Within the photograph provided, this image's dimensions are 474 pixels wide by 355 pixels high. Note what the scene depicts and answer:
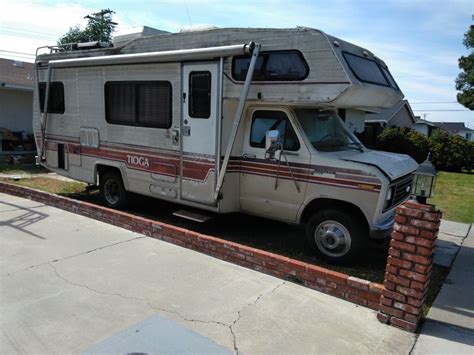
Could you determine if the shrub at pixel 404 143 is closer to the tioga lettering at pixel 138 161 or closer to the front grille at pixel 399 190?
the front grille at pixel 399 190

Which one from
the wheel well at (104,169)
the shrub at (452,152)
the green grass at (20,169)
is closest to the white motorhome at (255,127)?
the wheel well at (104,169)

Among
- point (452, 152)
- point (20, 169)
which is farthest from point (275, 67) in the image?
point (452, 152)

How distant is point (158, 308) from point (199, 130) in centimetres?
292

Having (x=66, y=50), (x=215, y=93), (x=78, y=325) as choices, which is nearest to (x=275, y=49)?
(x=215, y=93)

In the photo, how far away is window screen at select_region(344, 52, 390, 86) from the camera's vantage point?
514 cm

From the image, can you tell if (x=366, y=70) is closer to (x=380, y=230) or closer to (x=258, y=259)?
(x=380, y=230)

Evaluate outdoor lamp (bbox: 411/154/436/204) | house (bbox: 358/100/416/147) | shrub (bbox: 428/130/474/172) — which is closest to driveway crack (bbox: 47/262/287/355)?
outdoor lamp (bbox: 411/154/436/204)

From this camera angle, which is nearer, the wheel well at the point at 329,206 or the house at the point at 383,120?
the wheel well at the point at 329,206

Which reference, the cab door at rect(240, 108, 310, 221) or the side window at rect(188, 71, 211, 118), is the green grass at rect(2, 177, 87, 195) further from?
the cab door at rect(240, 108, 310, 221)

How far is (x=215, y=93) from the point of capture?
5812mm

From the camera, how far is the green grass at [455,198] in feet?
28.5

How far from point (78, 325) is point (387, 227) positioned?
3629 mm

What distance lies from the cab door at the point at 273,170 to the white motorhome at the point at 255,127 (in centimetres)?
1

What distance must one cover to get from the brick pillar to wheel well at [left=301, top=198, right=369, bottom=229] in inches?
56.2
